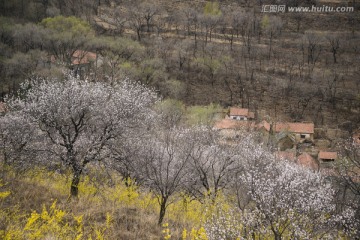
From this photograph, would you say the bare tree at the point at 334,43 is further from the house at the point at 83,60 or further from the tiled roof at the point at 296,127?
the house at the point at 83,60

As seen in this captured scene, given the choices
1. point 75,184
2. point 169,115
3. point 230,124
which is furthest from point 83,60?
point 75,184

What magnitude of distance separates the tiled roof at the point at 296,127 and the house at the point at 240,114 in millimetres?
3916

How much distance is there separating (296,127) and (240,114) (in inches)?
313

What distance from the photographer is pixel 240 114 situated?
48.4m

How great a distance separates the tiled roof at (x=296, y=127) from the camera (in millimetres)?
46594

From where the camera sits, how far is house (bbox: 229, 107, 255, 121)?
Answer: 48.2 meters

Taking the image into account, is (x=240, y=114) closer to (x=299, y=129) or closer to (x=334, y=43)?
(x=299, y=129)

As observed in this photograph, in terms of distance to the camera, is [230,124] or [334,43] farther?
[334,43]

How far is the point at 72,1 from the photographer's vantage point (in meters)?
77.2

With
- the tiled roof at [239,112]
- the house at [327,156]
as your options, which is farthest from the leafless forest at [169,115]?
the house at [327,156]

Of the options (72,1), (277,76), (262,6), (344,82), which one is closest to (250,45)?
(277,76)

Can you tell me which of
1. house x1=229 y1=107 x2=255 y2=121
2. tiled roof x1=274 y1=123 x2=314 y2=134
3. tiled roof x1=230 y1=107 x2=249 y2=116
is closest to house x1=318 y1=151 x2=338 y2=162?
tiled roof x1=274 y1=123 x2=314 y2=134

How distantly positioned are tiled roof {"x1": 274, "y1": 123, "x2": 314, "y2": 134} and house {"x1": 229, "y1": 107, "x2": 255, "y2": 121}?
12.8ft

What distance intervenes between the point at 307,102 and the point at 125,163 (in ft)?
150
